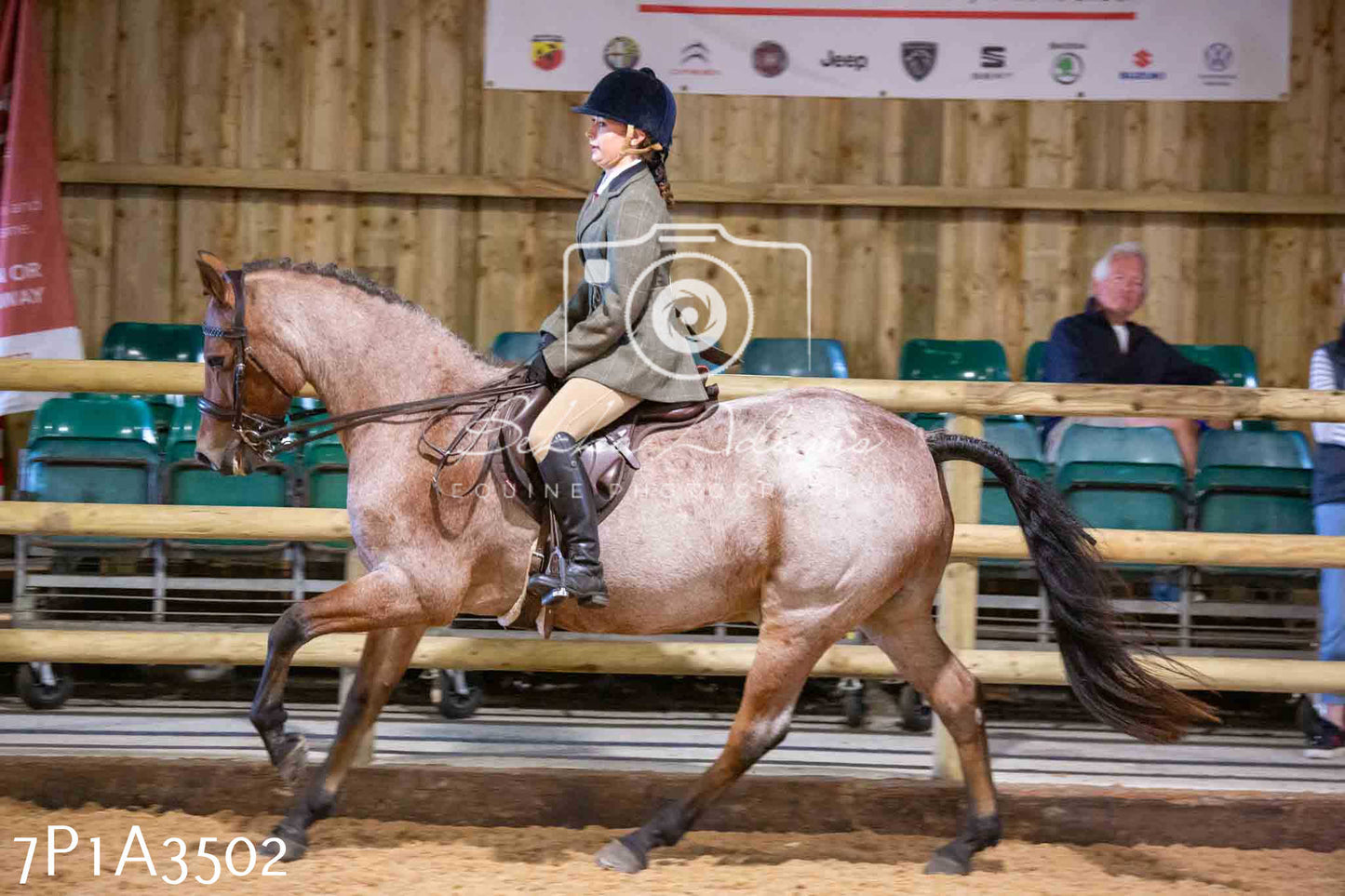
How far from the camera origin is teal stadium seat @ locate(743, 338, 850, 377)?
25.3 feet

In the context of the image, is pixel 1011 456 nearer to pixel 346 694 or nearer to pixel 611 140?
pixel 611 140

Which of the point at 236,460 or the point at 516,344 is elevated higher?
the point at 516,344

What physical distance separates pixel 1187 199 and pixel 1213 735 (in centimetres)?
365

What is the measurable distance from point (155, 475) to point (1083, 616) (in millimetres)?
4029

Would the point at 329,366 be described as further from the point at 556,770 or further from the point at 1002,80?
the point at 1002,80

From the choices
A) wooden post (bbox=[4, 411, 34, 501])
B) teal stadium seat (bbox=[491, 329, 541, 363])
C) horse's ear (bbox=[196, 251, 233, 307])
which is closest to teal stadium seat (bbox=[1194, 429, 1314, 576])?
teal stadium seat (bbox=[491, 329, 541, 363])

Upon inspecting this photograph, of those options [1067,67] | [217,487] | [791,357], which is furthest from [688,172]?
[217,487]

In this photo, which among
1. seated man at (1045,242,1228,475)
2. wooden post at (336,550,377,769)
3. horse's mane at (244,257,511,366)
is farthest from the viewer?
seated man at (1045,242,1228,475)

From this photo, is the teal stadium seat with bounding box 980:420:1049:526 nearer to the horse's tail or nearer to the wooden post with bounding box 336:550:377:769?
the horse's tail

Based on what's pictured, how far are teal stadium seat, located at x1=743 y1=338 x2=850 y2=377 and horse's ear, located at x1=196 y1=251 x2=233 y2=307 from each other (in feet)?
Result: 13.3

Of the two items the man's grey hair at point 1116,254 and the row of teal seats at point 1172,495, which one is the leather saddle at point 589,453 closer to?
the row of teal seats at point 1172,495

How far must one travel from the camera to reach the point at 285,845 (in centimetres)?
408

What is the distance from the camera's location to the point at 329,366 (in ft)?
13.4

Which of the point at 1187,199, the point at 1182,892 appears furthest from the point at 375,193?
the point at 1182,892
